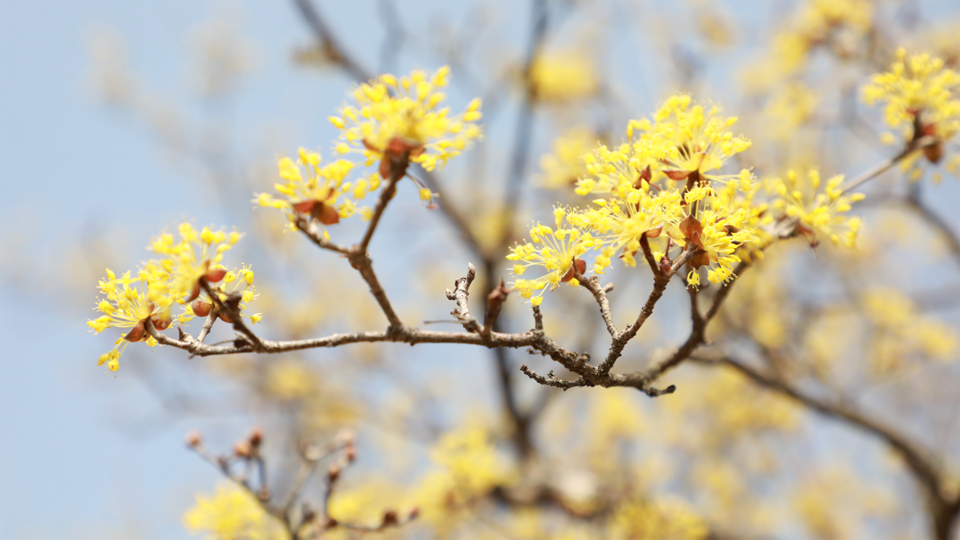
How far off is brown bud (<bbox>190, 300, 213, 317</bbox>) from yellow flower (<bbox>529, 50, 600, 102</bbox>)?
616 centimetres

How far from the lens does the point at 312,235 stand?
5.19 ft

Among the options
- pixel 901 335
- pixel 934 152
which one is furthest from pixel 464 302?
pixel 901 335

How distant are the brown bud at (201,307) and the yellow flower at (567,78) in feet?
20.2

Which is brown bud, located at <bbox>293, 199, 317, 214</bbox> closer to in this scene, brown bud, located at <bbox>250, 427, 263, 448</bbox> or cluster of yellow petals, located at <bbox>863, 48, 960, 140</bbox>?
brown bud, located at <bbox>250, 427, 263, 448</bbox>

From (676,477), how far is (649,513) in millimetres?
5262

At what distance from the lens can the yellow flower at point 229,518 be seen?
10.5ft

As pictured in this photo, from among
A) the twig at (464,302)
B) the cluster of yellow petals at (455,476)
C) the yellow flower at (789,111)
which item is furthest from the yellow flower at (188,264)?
the yellow flower at (789,111)

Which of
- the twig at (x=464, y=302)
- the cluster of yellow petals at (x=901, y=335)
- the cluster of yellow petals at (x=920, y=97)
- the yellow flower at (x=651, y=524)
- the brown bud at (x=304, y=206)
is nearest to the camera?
the brown bud at (x=304, y=206)

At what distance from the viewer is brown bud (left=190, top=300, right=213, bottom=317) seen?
6.22 feet

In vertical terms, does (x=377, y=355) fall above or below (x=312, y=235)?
above

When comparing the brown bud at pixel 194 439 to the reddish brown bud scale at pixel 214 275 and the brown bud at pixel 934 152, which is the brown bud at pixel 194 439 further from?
the brown bud at pixel 934 152

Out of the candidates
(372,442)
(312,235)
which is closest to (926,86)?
(312,235)

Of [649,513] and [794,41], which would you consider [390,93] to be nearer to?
[649,513]

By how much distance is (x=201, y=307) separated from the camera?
1.90m
